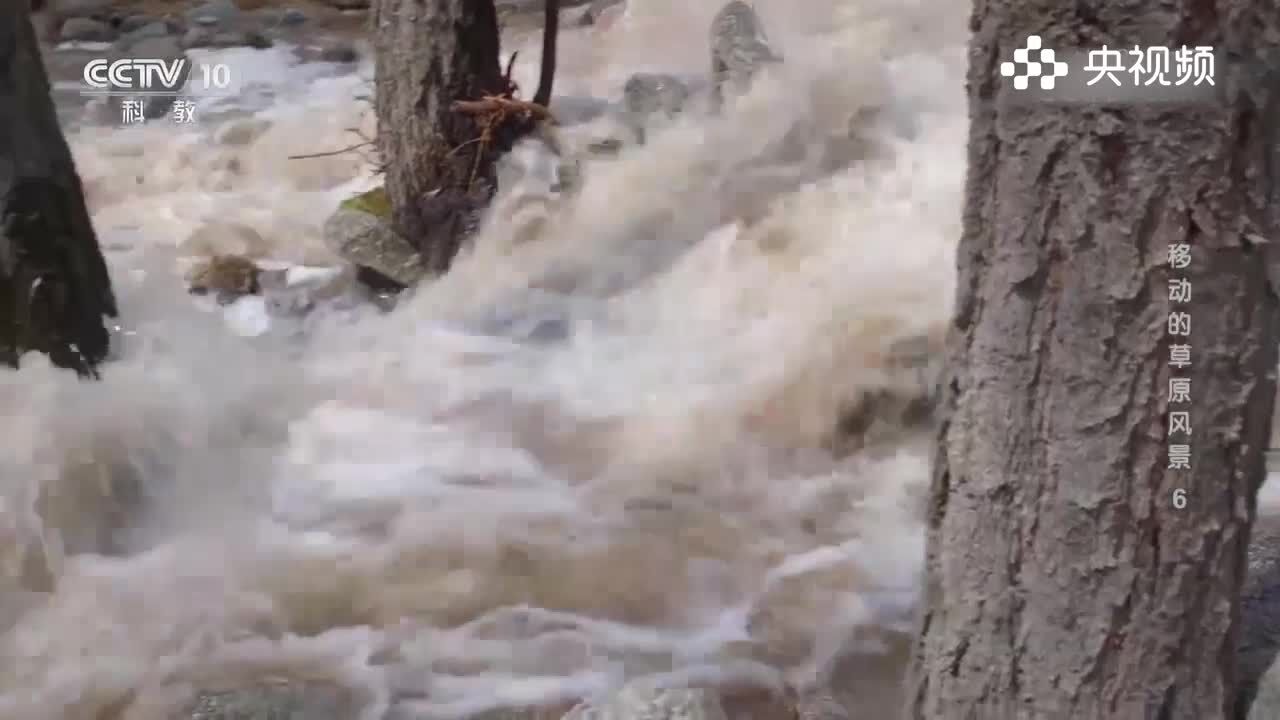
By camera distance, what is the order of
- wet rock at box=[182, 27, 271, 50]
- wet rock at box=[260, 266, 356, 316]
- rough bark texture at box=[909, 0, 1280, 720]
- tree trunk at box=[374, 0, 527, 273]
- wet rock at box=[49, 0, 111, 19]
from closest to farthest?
rough bark texture at box=[909, 0, 1280, 720] < tree trunk at box=[374, 0, 527, 273] < wet rock at box=[260, 266, 356, 316] < wet rock at box=[49, 0, 111, 19] < wet rock at box=[182, 27, 271, 50]

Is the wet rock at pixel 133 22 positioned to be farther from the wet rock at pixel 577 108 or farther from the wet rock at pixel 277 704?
the wet rock at pixel 277 704

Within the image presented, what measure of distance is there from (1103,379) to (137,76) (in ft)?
8.28

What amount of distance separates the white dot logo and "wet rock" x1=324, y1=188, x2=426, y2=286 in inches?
99.5

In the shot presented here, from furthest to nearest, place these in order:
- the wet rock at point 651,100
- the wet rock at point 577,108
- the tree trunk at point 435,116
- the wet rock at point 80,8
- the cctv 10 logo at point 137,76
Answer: the wet rock at point 651,100 → the wet rock at point 577,108 → the wet rock at point 80,8 → the tree trunk at point 435,116 → the cctv 10 logo at point 137,76

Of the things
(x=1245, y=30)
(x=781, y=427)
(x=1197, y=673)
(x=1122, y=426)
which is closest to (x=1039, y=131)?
(x=1245, y=30)

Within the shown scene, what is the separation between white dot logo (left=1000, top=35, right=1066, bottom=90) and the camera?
1.06 m

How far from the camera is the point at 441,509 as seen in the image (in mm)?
2320

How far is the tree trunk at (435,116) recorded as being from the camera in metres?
3.22

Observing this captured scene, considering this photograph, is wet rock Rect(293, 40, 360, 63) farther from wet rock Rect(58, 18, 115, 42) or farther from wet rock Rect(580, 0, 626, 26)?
wet rock Rect(58, 18, 115, 42)

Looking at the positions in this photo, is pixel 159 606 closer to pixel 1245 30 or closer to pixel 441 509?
pixel 441 509

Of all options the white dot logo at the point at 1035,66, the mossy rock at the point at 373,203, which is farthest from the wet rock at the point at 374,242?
the white dot logo at the point at 1035,66

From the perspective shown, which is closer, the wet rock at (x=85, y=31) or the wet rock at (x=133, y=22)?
the wet rock at (x=85, y=31)

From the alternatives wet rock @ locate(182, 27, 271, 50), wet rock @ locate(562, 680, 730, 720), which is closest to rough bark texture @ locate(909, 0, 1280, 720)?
wet rock @ locate(562, 680, 730, 720)

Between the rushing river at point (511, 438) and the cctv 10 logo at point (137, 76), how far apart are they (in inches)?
13.8
